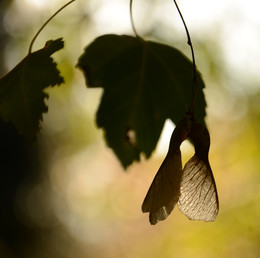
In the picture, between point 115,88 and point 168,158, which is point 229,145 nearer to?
point 115,88

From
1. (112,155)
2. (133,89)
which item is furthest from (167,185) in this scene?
(112,155)

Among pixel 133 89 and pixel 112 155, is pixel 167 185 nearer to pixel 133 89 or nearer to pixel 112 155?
pixel 133 89

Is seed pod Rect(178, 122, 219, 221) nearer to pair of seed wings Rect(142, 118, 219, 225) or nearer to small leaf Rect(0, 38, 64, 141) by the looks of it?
pair of seed wings Rect(142, 118, 219, 225)

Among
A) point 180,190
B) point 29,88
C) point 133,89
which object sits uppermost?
point 133,89

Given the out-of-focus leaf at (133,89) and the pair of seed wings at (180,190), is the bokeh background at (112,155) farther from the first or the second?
the pair of seed wings at (180,190)

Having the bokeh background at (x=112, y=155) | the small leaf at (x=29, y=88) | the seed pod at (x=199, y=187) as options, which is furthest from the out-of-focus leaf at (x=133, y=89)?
the bokeh background at (x=112, y=155)
